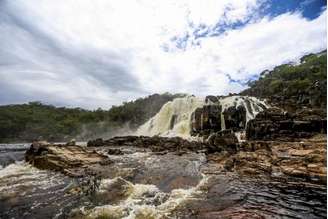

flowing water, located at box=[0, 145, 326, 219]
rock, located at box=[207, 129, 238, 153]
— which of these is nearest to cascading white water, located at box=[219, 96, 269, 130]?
rock, located at box=[207, 129, 238, 153]

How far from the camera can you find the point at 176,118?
38000 millimetres

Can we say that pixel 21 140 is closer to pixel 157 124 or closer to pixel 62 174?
pixel 157 124

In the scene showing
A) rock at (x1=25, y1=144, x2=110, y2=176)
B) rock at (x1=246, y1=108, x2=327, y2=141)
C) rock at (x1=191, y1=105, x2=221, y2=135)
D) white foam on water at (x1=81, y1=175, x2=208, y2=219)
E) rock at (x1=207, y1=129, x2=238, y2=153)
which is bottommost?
white foam on water at (x1=81, y1=175, x2=208, y2=219)

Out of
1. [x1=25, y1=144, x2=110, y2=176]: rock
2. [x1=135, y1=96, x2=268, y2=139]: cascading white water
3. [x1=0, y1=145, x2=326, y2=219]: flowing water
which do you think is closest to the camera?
[x1=0, y1=145, x2=326, y2=219]: flowing water

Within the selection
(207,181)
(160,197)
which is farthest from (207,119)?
(160,197)

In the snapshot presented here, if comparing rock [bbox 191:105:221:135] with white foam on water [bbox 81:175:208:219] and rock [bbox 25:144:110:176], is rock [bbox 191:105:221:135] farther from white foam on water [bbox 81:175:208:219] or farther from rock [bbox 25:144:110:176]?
white foam on water [bbox 81:175:208:219]

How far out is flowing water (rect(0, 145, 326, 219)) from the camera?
6.96 m

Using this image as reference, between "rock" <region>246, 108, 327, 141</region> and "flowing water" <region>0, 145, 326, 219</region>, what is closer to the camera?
"flowing water" <region>0, 145, 326, 219</region>

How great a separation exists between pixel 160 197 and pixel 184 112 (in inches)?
1172

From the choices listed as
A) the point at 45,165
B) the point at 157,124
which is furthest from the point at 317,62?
the point at 45,165

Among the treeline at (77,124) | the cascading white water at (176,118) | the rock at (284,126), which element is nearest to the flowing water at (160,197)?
the rock at (284,126)

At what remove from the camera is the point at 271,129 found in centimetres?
2309

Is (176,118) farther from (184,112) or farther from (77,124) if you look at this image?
(77,124)

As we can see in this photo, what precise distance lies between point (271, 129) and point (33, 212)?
20.5 meters
